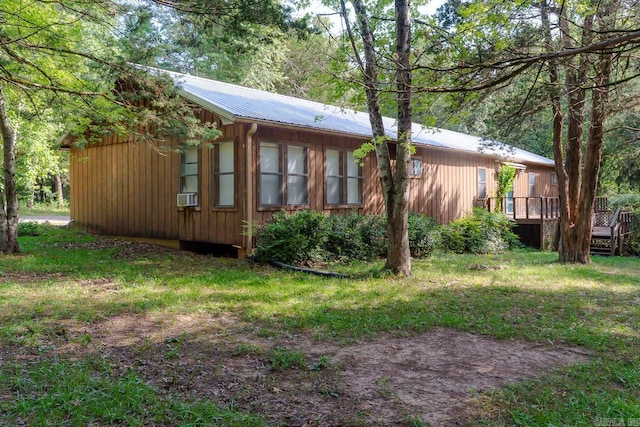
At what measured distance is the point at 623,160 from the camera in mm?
18625

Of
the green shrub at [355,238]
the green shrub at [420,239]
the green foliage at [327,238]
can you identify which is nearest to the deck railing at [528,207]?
the green shrub at [420,239]

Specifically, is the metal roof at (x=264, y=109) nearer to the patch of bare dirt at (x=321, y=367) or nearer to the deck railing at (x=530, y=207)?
the deck railing at (x=530, y=207)

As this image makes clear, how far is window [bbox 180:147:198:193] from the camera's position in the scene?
10777 mm

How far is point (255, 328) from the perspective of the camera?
16.8 feet

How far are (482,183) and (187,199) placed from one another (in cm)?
1170

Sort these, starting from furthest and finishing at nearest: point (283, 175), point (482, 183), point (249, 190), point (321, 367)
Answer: point (482, 183) → point (283, 175) → point (249, 190) → point (321, 367)

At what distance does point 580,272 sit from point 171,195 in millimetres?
9060

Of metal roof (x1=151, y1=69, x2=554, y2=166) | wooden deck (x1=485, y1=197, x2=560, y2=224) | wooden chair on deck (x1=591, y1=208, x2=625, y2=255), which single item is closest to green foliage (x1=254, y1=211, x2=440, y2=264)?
metal roof (x1=151, y1=69, x2=554, y2=166)

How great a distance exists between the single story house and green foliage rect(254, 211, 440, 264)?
0.61 metres

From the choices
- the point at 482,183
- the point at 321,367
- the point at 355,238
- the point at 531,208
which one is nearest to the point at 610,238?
the point at 531,208

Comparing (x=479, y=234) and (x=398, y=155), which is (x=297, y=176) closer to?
(x=398, y=155)

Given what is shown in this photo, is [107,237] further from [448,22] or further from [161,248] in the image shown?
[448,22]

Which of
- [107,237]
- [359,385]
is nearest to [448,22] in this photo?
[359,385]

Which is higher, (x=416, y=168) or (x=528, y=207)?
(x=416, y=168)
